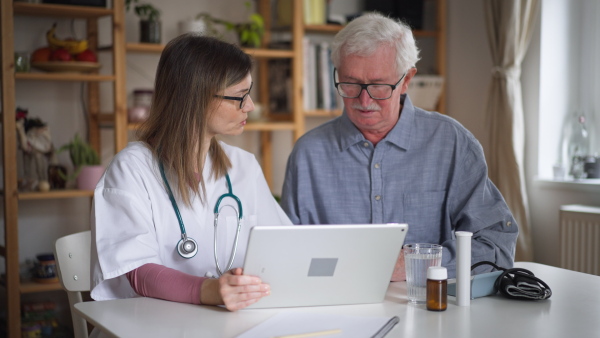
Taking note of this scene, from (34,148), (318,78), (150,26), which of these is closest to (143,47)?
(150,26)

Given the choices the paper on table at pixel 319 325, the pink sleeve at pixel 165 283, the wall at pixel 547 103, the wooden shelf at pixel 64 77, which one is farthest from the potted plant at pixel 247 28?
the paper on table at pixel 319 325

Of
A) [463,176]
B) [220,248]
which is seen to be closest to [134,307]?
[220,248]

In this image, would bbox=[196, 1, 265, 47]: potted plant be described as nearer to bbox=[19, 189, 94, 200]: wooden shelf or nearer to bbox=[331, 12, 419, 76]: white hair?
bbox=[19, 189, 94, 200]: wooden shelf

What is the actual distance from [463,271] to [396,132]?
678mm

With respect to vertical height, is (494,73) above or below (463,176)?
above

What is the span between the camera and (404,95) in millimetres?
2180

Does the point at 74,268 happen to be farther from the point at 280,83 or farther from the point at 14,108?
the point at 280,83

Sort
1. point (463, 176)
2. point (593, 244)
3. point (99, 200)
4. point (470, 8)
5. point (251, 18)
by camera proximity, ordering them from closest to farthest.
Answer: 1. point (99, 200)
2. point (463, 176)
3. point (593, 244)
4. point (251, 18)
5. point (470, 8)

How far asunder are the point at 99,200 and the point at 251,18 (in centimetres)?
199

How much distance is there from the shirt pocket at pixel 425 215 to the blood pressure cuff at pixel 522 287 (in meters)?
0.49

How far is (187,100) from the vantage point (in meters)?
1.75

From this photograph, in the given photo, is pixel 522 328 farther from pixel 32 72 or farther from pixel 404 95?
pixel 32 72

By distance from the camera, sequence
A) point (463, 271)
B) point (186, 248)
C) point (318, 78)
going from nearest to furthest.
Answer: point (463, 271)
point (186, 248)
point (318, 78)

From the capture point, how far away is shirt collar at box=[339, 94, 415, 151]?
207 cm
